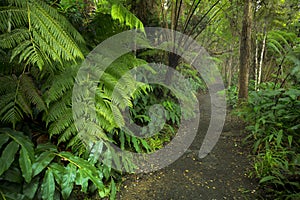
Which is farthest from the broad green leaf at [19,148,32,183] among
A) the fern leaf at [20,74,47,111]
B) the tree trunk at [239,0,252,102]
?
the tree trunk at [239,0,252,102]

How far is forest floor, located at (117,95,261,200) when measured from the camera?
1.68 metres

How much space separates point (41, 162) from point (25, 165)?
9cm

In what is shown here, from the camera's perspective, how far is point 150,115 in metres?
2.61

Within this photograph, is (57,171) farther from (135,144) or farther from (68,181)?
(135,144)

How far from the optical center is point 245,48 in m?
3.85

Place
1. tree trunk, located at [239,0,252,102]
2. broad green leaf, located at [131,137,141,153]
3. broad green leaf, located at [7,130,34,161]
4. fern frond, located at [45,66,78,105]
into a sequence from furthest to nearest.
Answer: tree trunk, located at [239,0,252,102]
broad green leaf, located at [131,137,141,153]
fern frond, located at [45,66,78,105]
broad green leaf, located at [7,130,34,161]

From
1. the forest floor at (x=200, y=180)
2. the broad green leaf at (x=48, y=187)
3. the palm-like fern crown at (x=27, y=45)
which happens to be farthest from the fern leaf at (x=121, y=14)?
the forest floor at (x=200, y=180)

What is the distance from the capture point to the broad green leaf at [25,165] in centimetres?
109

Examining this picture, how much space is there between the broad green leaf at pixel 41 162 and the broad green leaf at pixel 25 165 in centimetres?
4

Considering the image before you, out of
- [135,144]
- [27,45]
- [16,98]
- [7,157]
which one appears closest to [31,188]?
[7,157]

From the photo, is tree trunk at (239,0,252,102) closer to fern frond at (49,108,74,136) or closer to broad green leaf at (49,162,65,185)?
fern frond at (49,108,74,136)

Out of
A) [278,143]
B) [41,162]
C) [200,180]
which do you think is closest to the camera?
[41,162]

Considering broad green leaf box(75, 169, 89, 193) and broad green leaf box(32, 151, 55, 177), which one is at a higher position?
broad green leaf box(32, 151, 55, 177)

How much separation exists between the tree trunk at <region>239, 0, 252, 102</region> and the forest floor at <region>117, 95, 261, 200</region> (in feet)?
6.47
